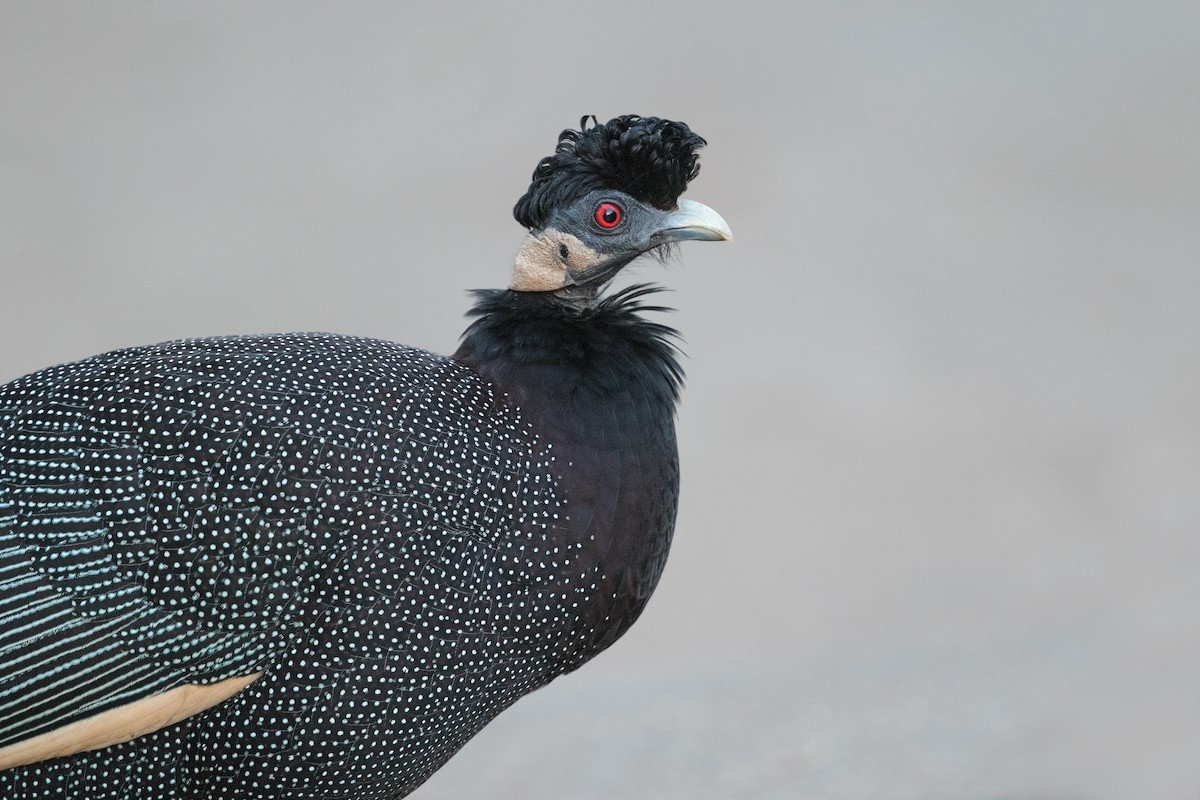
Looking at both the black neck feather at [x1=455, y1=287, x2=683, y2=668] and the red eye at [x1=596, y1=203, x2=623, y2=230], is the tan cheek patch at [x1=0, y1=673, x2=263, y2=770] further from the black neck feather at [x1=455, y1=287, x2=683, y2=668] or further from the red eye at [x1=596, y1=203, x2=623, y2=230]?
the red eye at [x1=596, y1=203, x2=623, y2=230]

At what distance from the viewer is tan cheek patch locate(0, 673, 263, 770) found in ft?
7.63

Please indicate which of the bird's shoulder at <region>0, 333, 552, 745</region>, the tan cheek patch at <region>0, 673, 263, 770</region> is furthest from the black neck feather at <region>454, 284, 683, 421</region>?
the tan cheek patch at <region>0, 673, 263, 770</region>

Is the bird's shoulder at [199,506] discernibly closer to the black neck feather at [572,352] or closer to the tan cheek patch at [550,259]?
the black neck feather at [572,352]

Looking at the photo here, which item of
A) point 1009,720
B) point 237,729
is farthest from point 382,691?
point 1009,720

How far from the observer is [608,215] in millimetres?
2721

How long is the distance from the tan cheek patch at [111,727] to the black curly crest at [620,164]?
117 cm

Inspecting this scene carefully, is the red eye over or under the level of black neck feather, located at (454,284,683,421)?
over

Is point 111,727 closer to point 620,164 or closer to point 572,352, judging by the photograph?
point 572,352

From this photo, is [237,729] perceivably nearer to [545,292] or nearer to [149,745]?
[149,745]

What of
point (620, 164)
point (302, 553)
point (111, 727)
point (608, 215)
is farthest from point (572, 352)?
point (111, 727)

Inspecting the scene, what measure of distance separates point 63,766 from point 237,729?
1.03ft

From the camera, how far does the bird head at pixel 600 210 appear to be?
2684mm

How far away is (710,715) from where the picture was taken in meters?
4.40

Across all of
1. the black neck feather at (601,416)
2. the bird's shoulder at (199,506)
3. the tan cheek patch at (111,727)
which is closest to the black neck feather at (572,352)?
the black neck feather at (601,416)
